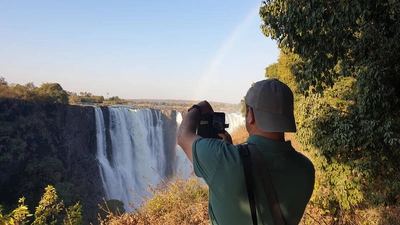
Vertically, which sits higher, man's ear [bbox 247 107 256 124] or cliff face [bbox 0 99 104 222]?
man's ear [bbox 247 107 256 124]

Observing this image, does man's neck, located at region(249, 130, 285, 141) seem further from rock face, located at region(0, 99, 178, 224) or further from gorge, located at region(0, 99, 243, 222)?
rock face, located at region(0, 99, 178, 224)

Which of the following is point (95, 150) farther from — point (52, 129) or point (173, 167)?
point (173, 167)

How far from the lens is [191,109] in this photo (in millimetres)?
1219

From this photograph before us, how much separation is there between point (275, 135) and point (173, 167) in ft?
110

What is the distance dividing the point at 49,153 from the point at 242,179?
1018 inches

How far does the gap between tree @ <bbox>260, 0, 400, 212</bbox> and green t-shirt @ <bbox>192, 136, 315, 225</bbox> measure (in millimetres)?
2630

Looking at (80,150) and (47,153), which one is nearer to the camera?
(47,153)

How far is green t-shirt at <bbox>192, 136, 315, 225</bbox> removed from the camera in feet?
3.02

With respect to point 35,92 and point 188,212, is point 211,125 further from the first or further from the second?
point 35,92

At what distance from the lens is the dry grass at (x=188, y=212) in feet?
13.6

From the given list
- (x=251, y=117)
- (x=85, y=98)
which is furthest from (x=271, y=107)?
(x=85, y=98)

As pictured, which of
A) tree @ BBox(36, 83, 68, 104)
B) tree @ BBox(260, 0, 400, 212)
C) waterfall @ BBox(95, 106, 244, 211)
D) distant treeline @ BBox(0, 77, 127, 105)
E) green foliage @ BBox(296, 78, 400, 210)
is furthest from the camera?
waterfall @ BBox(95, 106, 244, 211)

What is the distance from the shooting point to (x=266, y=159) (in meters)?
0.96

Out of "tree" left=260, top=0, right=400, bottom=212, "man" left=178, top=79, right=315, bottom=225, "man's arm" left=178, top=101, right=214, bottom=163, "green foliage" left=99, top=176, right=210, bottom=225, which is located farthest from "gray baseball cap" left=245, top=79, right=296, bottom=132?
"green foliage" left=99, top=176, right=210, bottom=225
